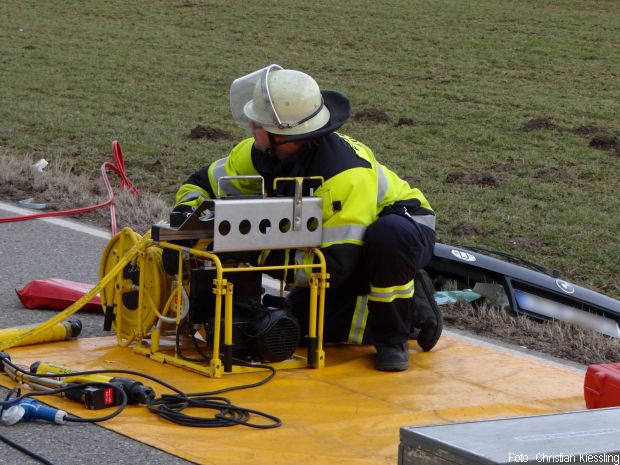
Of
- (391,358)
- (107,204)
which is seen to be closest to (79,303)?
(391,358)

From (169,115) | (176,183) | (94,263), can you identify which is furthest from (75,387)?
(169,115)

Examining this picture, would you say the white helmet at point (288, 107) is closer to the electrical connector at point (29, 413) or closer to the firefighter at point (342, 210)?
the firefighter at point (342, 210)

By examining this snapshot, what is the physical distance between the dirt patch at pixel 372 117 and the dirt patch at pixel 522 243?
590 centimetres

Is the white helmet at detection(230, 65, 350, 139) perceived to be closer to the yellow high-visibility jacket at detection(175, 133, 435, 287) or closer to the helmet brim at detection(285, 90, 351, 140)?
the helmet brim at detection(285, 90, 351, 140)

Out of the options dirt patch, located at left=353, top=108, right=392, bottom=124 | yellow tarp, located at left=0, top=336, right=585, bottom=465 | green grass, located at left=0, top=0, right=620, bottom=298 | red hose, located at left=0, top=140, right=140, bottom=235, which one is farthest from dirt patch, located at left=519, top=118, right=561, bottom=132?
yellow tarp, located at left=0, top=336, right=585, bottom=465

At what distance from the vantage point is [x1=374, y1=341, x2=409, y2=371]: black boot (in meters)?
5.07

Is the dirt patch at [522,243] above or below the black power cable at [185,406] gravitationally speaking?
below

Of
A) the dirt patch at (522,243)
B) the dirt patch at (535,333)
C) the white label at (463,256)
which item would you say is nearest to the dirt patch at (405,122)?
the dirt patch at (522,243)

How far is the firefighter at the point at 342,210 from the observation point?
16.5 feet

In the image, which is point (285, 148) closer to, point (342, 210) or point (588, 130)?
point (342, 210)

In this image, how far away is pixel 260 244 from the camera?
479cm

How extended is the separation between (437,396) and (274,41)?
18.5 meters

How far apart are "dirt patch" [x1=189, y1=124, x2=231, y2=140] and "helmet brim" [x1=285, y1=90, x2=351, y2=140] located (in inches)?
280

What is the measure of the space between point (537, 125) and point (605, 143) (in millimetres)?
1369
